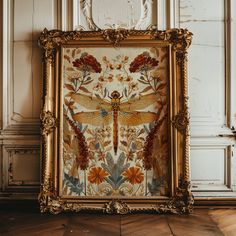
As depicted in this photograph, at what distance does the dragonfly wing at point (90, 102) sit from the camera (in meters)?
2.30

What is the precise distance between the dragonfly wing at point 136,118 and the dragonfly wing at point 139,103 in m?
0.03

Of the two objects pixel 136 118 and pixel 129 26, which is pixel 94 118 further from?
pixel 129 26

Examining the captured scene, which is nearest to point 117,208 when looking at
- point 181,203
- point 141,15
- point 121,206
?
point 121,206

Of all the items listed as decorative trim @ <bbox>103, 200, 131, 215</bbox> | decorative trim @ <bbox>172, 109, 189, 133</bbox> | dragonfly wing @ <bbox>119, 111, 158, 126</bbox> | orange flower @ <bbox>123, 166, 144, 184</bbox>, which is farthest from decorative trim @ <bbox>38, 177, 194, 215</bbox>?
dragonfly wing @ <bbox>119, 111, 158, 126</bbox>

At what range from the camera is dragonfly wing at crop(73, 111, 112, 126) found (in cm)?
229

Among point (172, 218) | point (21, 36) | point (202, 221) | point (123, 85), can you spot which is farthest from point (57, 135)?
point (202, 221)

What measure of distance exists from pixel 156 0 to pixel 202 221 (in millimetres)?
1358

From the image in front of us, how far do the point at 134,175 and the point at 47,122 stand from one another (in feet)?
2.02

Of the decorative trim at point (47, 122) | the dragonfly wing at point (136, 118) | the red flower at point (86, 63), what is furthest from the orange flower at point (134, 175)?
the red flower at point (86, 63)

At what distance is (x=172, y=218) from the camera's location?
2.13 m

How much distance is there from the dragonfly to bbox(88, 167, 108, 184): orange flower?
14cm

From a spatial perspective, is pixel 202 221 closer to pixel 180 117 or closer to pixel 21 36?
pixel 180 117

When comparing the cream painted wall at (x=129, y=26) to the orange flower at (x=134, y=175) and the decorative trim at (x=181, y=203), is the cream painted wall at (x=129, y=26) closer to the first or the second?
→ the decorative trim at (x=181, y=203)

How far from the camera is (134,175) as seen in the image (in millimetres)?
2270
